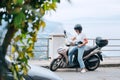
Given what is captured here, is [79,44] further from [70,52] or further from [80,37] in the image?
[70,52]

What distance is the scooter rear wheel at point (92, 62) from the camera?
15.8 meters

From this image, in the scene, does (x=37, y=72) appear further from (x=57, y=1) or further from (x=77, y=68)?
(x=77, y=68)

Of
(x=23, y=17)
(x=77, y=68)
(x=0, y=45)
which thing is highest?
(x=23, y=17)

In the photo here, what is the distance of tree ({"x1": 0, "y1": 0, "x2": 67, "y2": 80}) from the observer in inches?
82.4

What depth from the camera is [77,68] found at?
1617 centimetres

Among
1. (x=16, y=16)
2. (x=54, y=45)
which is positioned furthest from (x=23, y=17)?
(x=54, y=45)

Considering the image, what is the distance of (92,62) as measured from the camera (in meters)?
15.8

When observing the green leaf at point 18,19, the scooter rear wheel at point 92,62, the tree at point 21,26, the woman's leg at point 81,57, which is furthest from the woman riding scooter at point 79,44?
the green leaf at point 18,19

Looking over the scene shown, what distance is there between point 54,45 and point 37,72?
12538 millimetres

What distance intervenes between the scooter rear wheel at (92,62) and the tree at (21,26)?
13351 mm

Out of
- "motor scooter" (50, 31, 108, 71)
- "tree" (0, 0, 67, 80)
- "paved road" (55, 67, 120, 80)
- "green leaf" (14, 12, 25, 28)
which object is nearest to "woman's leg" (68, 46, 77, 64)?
"motor scooter" (50, 31, 108, 71)

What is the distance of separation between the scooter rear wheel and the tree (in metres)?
13.4

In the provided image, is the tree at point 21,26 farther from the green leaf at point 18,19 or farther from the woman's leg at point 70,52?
the woman's leg at point 70,52

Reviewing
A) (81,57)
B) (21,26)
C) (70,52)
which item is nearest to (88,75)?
(81,57)
